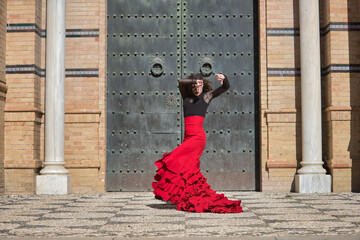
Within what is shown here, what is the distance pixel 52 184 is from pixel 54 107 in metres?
1.36

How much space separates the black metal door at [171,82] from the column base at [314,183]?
3.47ft

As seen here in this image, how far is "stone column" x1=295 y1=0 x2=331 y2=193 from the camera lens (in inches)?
→ 398

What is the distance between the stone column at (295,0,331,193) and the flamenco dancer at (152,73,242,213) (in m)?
3.26

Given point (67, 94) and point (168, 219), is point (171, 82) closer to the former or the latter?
point (67, 94)

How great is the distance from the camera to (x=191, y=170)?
7254 millimetres

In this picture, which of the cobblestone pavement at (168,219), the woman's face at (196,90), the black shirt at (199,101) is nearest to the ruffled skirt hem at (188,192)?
the cobblestone pavement at (168,219)

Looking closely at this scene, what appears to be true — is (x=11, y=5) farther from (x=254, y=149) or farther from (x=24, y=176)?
(x=254, y=149)

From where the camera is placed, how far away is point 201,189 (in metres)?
7.07

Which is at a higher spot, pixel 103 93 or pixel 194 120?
pixel 103 93

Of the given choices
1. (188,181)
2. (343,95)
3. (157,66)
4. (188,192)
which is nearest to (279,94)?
(343,95)

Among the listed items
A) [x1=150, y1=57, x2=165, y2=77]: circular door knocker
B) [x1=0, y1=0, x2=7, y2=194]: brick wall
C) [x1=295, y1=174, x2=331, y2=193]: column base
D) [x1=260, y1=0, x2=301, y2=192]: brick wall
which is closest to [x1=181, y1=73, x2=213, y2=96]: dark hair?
[x1=260, y1=0, x2=301, y2=192]: brick wall

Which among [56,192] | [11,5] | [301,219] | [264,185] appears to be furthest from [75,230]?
[11,5]

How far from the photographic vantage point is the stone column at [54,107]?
402 inches

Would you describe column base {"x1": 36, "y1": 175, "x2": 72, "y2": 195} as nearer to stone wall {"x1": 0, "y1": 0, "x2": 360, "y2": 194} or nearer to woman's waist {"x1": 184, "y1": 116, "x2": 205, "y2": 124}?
stone wall {"x1": 0, "y1": 0, "x2": 360, "y2": 194}
